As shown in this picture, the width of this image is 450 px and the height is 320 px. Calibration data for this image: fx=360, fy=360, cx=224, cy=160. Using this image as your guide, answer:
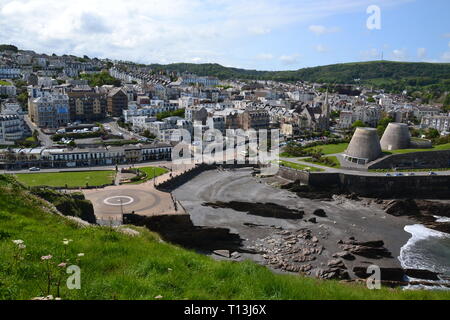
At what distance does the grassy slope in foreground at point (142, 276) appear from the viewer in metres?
7.65

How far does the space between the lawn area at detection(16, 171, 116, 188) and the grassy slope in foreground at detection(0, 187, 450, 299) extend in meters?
31.7

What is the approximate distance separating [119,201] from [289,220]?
669 inches

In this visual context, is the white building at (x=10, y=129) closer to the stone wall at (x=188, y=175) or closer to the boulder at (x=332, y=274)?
the stone wall at (x=188, y=175)

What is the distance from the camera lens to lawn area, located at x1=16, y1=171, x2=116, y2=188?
41.5 m

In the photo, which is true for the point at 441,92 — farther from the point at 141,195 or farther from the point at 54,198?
the point at 54,198

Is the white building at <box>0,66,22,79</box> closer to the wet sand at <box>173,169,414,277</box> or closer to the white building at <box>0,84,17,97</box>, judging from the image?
the white building at <box>0,84,17,97</box>

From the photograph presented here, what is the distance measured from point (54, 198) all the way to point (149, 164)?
1060 inches

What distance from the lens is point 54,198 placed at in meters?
26.3

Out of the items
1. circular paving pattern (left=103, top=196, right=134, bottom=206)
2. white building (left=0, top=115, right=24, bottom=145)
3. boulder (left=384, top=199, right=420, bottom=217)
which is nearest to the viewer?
circular paving pattern (left=103, top=196, right=134, bottom=206)

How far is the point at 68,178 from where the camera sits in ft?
144

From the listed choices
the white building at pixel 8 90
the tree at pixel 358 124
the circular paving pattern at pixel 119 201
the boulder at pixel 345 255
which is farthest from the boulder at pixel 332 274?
the white building at pixel 8 90

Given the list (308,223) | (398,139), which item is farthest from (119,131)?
(398,139)

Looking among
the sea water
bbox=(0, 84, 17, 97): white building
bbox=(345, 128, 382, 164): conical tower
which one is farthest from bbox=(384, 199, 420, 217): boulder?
bbox=(0, 84, 17, 97): white building
